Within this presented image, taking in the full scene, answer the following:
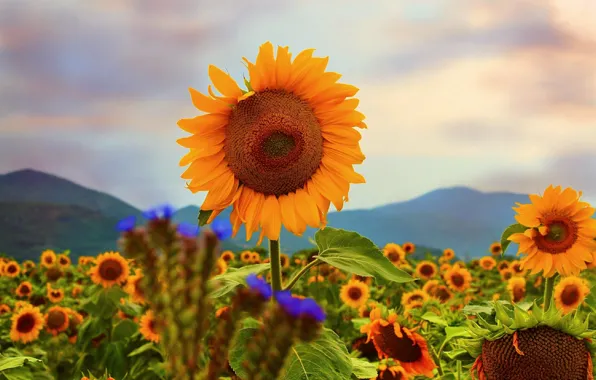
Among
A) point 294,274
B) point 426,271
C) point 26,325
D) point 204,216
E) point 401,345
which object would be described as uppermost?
point 204,216

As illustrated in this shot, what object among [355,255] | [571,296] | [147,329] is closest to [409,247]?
[571,296]

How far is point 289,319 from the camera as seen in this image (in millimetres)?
758

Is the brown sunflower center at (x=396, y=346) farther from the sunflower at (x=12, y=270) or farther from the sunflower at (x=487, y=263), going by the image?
the sunflower at (x=12, y=270)

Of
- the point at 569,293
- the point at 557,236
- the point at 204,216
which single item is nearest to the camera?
the point at 204,216

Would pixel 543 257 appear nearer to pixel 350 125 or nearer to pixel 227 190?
pixel 350 125

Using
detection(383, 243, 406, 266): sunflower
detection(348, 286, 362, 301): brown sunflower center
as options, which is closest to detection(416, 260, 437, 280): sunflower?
detection(383, 243, 406, 266): sunflower

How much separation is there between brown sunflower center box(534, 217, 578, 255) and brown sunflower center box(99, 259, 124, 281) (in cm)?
417

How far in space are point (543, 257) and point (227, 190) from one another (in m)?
2.25

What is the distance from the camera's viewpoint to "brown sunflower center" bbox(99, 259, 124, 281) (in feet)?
20.4

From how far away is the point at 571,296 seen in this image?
4.87m

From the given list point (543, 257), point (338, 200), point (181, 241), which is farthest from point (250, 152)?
point (543, 257)

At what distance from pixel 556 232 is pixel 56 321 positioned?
446 cm

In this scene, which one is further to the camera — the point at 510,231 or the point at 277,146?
the point at 510,231

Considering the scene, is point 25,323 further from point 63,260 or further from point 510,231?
point 510,231
